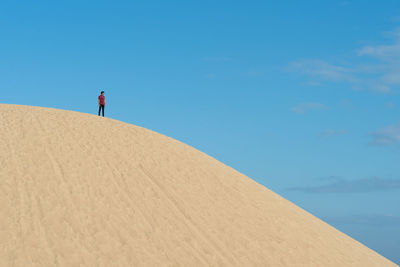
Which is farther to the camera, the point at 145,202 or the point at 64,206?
the point at 145,202

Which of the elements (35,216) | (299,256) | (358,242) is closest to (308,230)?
(299,256)

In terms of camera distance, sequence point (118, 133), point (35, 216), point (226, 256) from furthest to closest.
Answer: point (118, 133)
point (226, 256)
point (35, 216)

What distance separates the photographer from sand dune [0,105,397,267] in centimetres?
1431

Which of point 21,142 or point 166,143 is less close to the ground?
point 166,143

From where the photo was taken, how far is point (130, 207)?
660 inches

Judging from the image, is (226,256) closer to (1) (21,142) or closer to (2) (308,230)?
(2) (308,230)

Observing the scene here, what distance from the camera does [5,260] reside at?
502 inches

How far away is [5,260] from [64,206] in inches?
124

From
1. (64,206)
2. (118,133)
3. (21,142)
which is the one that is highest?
(118,133)

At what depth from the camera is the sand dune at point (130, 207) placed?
47.0 ft

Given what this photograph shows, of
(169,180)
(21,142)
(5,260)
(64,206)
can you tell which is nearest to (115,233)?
(64,206)

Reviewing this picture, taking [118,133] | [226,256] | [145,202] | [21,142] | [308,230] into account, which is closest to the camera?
[226,256]

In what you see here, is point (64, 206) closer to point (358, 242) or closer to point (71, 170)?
point (71, 170)

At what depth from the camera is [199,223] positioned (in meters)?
17.6
